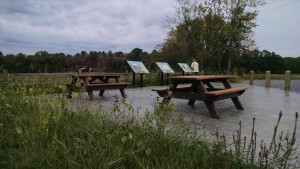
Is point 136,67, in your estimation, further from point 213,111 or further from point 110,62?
point 110,62

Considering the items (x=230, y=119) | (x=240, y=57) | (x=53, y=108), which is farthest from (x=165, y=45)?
(x=53, y=108)

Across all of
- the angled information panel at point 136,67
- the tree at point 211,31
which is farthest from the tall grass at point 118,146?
the tree at point 211,31

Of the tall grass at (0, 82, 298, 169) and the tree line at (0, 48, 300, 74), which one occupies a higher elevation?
the tree line at (0, 48, 300, 74)

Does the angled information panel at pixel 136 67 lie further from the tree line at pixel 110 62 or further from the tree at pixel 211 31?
the tree at pixel 211 31

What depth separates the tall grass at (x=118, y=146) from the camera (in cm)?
315

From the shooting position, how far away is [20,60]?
716 inches

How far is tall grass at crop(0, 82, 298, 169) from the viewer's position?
315 centimetres

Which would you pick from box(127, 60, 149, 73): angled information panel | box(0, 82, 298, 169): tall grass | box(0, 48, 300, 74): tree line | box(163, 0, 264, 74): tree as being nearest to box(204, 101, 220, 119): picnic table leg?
box(0, 82, 298, 169): tall grass

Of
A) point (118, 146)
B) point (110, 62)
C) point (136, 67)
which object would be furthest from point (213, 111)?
point (110, 62)

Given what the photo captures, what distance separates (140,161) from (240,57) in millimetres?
32944

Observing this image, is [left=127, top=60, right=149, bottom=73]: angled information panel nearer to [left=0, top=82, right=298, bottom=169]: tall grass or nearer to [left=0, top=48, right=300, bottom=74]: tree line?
[left=0, top=48, right=300, bottom=74]: tree line

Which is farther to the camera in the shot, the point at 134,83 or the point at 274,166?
the point at 134,83

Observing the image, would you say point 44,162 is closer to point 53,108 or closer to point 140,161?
point 140,161

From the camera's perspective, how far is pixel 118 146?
3320 millimetres
